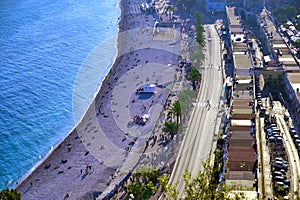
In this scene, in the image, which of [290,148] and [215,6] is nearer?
[290,148]

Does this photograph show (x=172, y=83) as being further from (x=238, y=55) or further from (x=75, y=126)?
(x=75, y=126)

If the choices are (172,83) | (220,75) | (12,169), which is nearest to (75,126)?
(12,169)

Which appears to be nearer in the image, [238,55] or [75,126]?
[75,126]

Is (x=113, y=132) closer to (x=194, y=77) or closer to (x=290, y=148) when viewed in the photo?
(x=194, y=77)

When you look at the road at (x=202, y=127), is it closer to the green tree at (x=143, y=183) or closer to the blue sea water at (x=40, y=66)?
the green tree at (x=143, y=183)

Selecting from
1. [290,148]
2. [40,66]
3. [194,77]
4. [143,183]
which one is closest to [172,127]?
[143,183]

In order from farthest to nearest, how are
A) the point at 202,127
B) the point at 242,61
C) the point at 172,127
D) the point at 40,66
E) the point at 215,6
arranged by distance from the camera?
the point at 215,6
the point at 40,66
the point at 242,61
the point at 202,127
the point at 172,127
